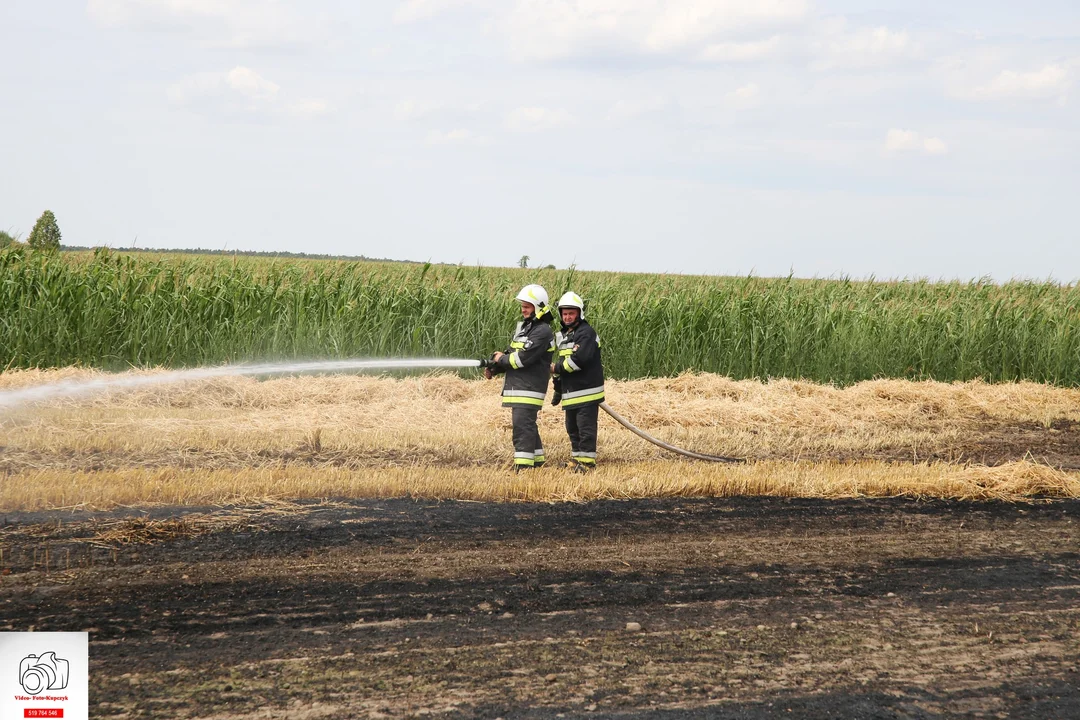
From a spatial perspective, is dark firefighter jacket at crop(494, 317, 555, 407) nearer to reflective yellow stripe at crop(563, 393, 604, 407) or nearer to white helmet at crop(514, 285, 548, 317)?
white helmet at crop(514, 285, 548, 317)

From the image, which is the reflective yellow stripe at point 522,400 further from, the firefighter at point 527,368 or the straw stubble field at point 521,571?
the straw stubble field at point 521,571

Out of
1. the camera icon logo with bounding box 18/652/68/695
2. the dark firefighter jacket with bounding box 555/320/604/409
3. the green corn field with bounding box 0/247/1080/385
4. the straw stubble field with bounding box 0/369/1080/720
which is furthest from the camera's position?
the green corn field with bounding box 0/247/1080/385

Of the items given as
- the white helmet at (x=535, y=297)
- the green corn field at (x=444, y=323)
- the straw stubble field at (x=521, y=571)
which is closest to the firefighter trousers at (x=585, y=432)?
the straw stubble field at (x=521, y=571)

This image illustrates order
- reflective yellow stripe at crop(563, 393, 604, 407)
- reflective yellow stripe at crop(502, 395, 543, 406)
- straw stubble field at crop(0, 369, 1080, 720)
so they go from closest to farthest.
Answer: straw stubble field at crop(0, 369, 1080, 720) → reflective yellow stripe at crop(502, 395, 543, 406) → reflective yellow stripe at crop(563, 393, 604, 407)

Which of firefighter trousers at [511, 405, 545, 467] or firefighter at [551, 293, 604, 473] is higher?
firefighter at [551, 293, 604, 473]

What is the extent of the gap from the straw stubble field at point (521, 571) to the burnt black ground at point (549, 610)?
0.02 metres

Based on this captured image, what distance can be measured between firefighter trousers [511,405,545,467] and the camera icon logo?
4.93m

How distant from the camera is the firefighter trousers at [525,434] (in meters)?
8.82

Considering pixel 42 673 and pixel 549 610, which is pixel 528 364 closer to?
pixel 549 610

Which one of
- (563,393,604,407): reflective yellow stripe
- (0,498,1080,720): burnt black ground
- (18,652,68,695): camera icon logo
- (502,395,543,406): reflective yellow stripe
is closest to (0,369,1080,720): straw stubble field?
(0,498,1080,720): burnt black ground

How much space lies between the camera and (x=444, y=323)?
15.7 meters

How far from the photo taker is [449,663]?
178 inches

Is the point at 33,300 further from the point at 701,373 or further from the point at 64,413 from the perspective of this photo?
the point at 701,373

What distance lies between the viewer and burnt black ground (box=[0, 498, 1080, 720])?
4277mm
